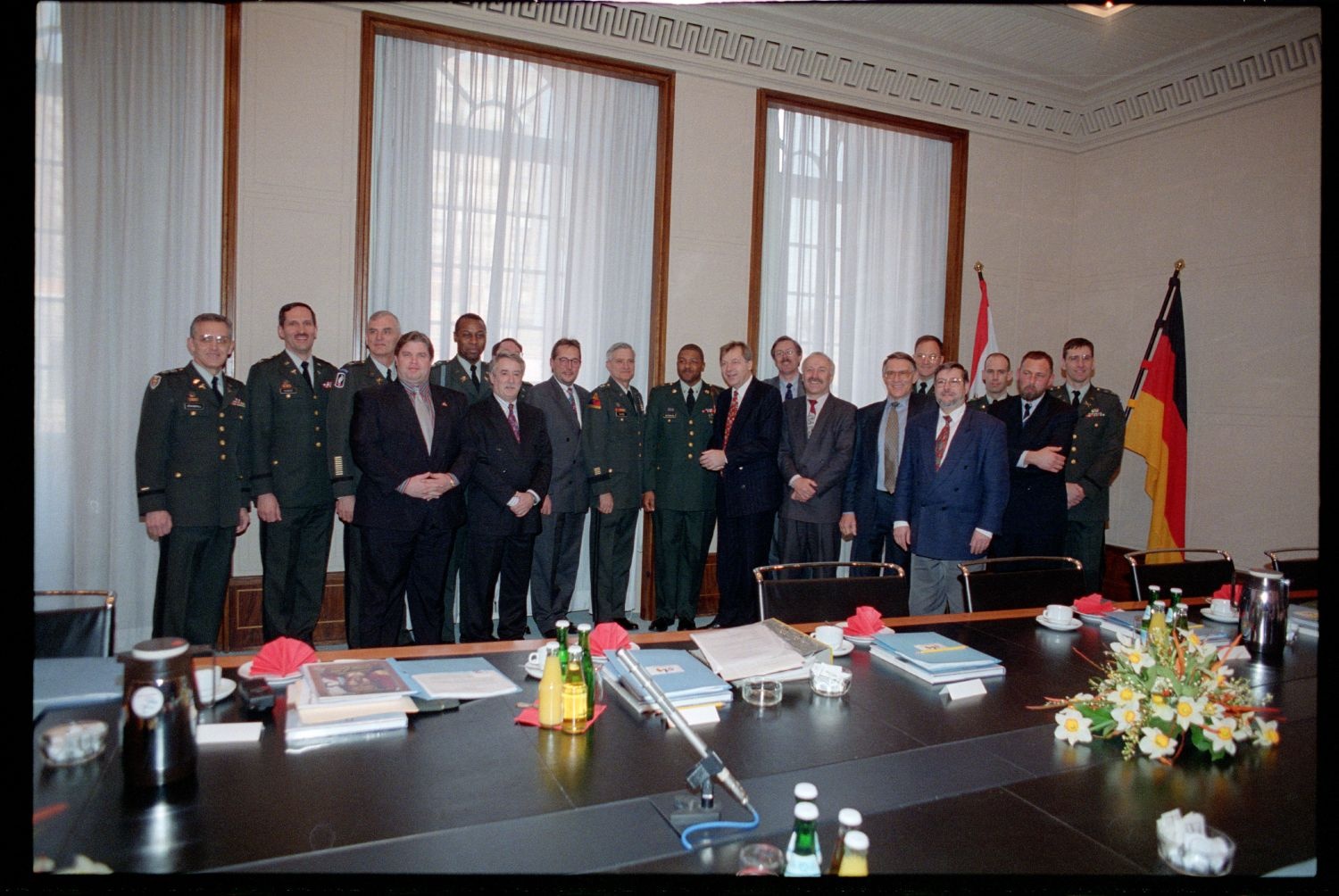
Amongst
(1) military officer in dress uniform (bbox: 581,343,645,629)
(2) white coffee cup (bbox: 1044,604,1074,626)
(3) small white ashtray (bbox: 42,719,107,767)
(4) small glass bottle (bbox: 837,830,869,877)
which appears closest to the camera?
(4) small glass bottle (bbox: 837,830,869,877)

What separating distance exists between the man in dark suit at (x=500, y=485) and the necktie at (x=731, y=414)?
3.24ft

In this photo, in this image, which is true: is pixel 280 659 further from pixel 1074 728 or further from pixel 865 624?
pixel 1074 728

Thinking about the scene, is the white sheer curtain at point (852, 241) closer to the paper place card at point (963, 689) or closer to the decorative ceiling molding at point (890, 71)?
the decorative ceiling molding at point (890, 71)

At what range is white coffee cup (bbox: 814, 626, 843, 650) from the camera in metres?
1.98

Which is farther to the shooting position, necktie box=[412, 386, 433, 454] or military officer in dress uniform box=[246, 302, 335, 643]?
military officer in dress uniform box=[246, 302, 335, 643]

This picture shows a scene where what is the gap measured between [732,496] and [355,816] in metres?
3.33

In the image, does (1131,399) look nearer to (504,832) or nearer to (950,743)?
(950,743)

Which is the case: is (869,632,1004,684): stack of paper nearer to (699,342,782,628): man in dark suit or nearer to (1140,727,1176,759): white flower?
(1140,727,1176,759): white flower

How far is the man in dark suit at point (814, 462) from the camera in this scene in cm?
431

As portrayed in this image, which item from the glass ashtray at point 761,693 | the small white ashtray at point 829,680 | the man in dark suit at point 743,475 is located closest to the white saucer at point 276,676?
the glass ashtray at point 761,693

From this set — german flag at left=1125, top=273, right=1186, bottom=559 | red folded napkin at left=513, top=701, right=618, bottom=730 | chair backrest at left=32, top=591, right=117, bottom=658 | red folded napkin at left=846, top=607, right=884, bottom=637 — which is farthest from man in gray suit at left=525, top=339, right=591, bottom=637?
german flag at left=1125, top=273, right=1186, bottom=559

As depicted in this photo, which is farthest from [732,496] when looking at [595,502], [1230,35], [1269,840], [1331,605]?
[1230,35]

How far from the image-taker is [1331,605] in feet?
6.10

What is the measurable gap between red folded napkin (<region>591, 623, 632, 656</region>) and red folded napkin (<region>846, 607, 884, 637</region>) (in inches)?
24.4
